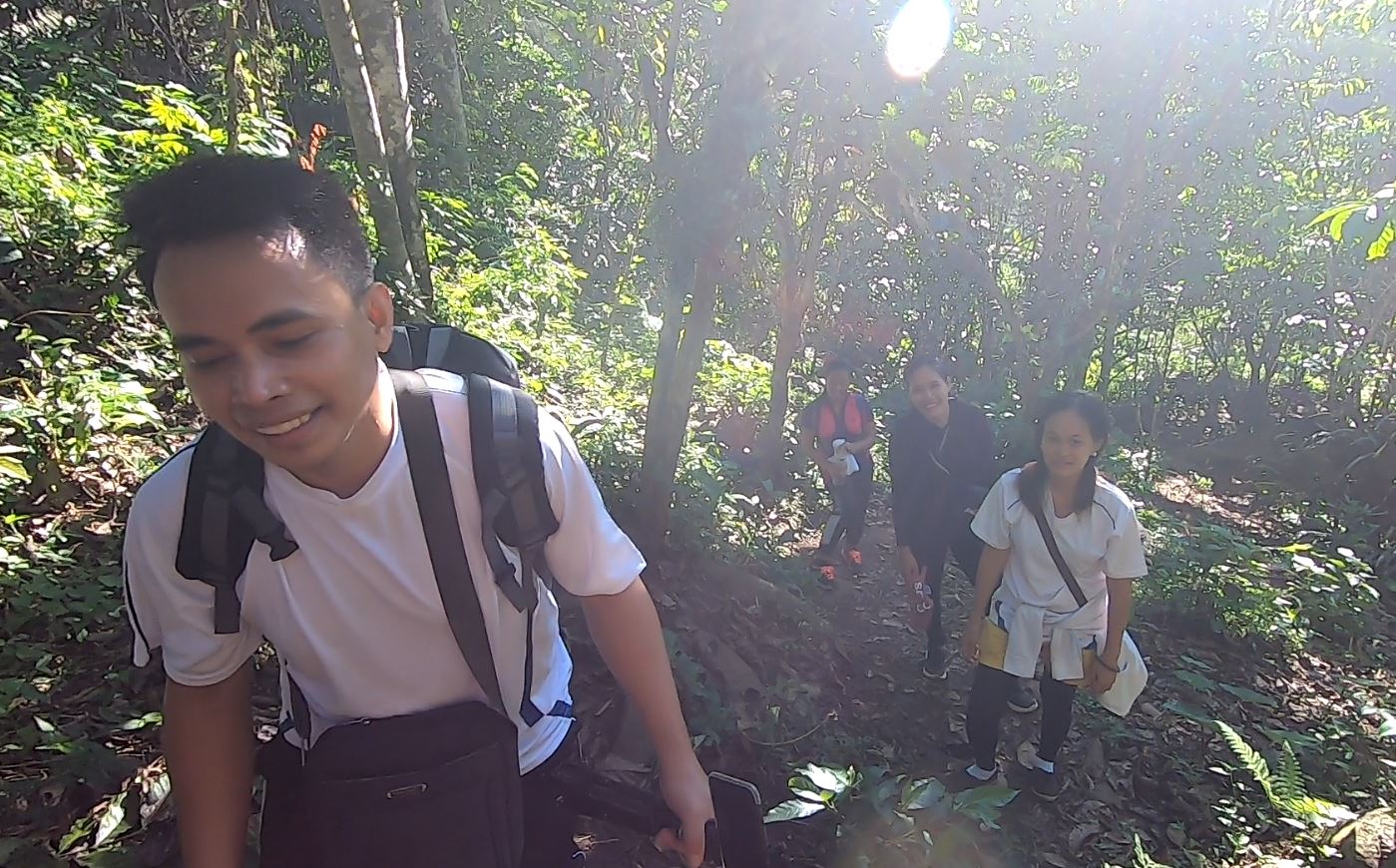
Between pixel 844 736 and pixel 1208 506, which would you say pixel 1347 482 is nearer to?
pixel 1208 506

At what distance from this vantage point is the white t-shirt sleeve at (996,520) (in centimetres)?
356

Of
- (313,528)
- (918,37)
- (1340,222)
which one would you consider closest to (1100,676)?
(1340,222)

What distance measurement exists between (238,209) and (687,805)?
1.14 m

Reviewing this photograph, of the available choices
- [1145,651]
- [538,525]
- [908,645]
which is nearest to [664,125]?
[908,645]

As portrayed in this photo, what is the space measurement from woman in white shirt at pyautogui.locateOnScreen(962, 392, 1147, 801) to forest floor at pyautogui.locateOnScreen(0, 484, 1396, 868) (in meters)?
0.62

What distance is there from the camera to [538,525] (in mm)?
1292

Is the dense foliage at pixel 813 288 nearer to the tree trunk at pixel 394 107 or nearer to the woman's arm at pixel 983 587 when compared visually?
the tree trunk at pixel 394 107

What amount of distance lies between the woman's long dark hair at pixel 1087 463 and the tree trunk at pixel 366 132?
3682 millimetres

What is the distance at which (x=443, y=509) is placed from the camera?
4.19 feet

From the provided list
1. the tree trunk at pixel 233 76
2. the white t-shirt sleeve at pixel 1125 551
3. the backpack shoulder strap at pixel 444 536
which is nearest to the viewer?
the backpack shoulder strap at pixel 444 536

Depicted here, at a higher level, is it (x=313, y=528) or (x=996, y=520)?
(x=313, y=528)

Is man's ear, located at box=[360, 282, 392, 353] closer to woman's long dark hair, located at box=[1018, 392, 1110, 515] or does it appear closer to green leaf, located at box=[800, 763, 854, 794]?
green leaf, located at box=[800, 763, 854, 794]

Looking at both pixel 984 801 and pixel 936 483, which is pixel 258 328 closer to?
pixel 984 801

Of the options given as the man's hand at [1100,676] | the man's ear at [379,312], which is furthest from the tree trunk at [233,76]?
the man's hand at [1100,676]
